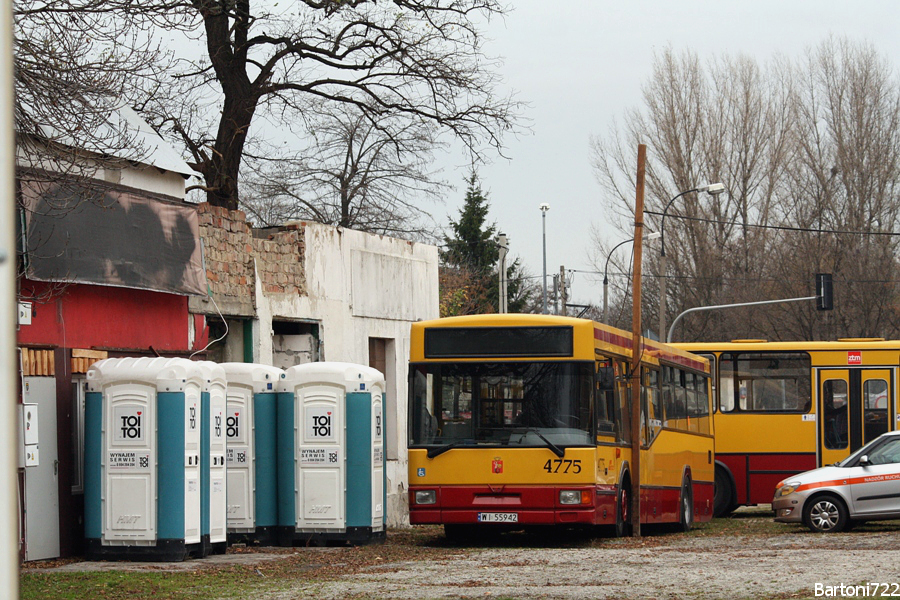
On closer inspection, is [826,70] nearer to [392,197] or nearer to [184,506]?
[392,197]

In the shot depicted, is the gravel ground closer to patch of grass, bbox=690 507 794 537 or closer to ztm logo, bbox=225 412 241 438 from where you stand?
ztm logo, bbox=225 412 241 438

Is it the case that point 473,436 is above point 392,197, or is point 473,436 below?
below

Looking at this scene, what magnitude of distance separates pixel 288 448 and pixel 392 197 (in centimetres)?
3085

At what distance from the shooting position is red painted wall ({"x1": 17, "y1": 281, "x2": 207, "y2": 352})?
12.9 meters

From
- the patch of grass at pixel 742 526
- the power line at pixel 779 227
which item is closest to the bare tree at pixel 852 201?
the power line at pixel 779 227

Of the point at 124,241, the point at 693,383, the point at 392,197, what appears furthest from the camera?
the point at 392,197

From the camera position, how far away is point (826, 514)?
1702 centimetres

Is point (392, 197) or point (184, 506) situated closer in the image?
point (184, 506)

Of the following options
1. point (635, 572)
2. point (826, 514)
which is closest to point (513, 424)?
point (635, 572)

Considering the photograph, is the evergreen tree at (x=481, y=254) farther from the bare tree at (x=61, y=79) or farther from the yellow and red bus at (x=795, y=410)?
the bare tree at (x=61, y=79)

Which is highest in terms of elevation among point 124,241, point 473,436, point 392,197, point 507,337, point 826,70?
point 826,70

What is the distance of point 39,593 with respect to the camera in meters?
9.62

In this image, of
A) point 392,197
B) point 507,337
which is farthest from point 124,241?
point 392,197
